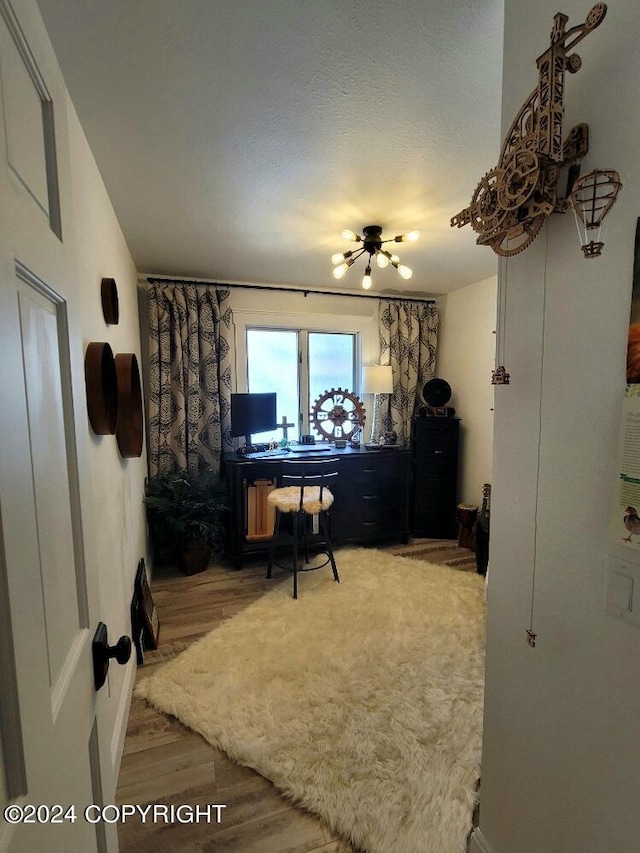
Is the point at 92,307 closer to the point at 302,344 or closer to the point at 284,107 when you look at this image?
the point at 284,107

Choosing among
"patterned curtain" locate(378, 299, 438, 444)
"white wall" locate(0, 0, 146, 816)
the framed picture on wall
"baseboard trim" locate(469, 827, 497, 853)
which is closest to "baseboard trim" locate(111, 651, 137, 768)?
"white wall" locate(0, 0, 146, 816)

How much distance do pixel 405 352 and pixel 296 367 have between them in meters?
1.15

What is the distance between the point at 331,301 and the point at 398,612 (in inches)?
110

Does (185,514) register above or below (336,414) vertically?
below

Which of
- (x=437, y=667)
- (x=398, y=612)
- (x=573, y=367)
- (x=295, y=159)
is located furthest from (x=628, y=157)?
(x=398, y=612)

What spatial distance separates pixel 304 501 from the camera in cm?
278

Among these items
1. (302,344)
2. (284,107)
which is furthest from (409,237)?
(302,344)

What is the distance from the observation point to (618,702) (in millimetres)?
769

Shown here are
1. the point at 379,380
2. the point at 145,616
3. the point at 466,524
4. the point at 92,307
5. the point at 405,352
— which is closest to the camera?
the point at 92,307

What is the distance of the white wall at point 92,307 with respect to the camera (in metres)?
0.56

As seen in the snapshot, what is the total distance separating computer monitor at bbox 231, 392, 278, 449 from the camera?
323 cm

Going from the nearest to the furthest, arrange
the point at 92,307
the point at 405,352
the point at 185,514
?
the point at 92,307, the point at 185,514, the point at 405,352

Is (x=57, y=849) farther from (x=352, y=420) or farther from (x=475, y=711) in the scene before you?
(x=352, y=420)

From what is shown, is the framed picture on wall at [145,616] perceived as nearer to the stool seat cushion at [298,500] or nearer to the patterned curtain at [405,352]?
the stool seat cushion at [298,500]
